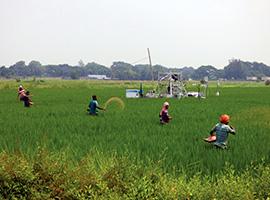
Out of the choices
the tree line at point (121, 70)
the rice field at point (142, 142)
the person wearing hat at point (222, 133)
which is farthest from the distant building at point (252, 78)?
the person wearing hat at point (222, 133)

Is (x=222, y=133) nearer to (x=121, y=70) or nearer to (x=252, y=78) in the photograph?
(x=121, y=70)

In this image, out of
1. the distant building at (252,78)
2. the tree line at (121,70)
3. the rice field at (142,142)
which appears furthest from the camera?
the tree line at (121,70)

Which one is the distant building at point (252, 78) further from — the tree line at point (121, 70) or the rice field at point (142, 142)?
the rice field at point (142, 142)

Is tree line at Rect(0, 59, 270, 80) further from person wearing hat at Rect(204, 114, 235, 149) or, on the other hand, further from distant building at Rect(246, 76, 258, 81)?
person wearing hat at Rect(204, 114, 235, 149)

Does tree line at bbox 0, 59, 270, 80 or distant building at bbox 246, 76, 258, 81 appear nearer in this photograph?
distant building at bbox 246, 76, 258, 81

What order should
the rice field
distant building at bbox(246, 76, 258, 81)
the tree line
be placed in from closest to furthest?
the rice field
distant building at bbox(246, 76, 258, 81)
the tree line

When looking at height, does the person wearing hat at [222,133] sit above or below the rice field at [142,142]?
above

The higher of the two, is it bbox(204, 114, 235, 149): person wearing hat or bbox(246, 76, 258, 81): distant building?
bbox(204, 114, 235, 149): person wearing hat

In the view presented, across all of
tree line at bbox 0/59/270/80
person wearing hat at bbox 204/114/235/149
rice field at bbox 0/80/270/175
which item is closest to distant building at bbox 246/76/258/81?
tree line at bbox 0/59/270/80

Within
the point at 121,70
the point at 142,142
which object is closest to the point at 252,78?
the point at 121,70

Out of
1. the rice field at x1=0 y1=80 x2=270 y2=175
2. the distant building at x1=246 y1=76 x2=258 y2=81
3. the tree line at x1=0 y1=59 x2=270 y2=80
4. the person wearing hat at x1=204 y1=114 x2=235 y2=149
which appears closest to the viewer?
the rice field at x1=0 y1=80 x2=270 y2=175

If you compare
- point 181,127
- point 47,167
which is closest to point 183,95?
point 181,127

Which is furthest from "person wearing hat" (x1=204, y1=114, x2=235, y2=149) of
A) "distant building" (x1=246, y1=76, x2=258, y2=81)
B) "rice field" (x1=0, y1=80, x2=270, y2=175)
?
"distant building" (x1=246, y1=76, x2=258, y2=81)

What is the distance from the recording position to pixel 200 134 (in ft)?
31.0
